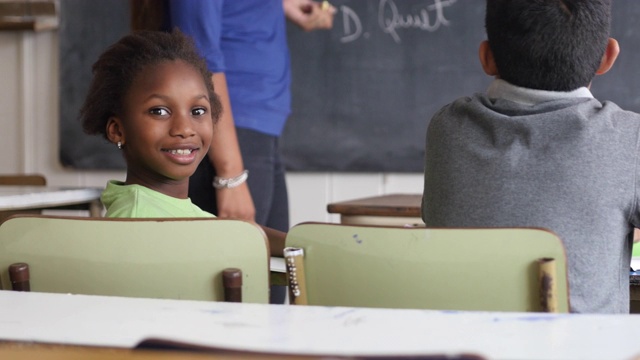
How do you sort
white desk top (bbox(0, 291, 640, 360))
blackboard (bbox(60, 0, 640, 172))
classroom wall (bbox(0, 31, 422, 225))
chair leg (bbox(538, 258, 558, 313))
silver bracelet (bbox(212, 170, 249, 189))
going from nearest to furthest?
white desk top (bbox(0, 291, 640, 360)) → chair leg (bbox(538, 258, 558, 313)) → silver bracelet (bbox(212, 170, 249, 189)) → blackboard (bbox(60, 0, 640, 172)) → classroom wall (bbox(0, 31, 422, 225))

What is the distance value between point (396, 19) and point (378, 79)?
27 cm

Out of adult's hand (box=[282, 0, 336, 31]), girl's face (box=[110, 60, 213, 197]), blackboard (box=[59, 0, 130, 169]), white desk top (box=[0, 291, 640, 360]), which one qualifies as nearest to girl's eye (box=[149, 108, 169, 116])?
girl's face (box=[110, 60, 213, 197])

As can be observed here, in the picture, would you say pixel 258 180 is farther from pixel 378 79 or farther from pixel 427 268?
pixel 378 79

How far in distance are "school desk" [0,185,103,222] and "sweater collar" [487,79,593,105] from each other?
1.63 meters

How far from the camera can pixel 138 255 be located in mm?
1273

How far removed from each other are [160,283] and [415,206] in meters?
1.67

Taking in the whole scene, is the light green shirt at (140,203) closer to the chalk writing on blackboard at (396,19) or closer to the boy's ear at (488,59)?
the boy's ear at (488,59)

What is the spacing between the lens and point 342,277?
51.1 inches

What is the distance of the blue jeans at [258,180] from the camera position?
7.89 ft

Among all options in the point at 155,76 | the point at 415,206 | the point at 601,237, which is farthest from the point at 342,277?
the point at 415,206

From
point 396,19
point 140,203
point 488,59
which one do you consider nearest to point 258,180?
point 140,203

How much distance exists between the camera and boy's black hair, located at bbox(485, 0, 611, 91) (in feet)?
5.53

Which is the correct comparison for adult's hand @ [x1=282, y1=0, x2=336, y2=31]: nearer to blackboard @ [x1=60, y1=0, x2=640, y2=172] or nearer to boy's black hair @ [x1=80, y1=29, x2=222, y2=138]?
blackboard @ [x1=60, y1=0, x2=640, y2=172]

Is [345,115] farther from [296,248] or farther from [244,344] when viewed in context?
[244,344]
